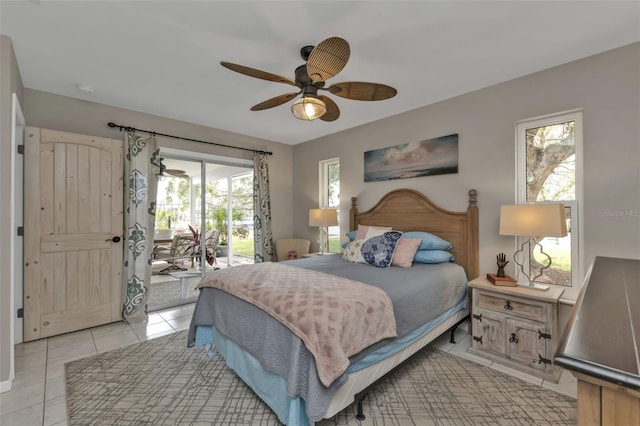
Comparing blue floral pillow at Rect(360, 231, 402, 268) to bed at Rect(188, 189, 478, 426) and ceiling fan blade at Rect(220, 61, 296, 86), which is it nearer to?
bed at Rect(188, 189, 478, 426)

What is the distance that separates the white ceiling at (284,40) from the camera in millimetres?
1867

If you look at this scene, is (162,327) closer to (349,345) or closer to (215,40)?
(349,345)

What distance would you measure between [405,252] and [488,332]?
985 millimetres

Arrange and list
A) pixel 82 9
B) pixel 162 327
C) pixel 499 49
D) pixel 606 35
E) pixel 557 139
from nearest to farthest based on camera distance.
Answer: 1. pixel 82 9
2. pixel 606 35
3. pixel 499 49
4. pixel 557 139
5. pixel 162 327

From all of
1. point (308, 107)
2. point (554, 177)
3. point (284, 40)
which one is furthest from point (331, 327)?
point (554, 177)

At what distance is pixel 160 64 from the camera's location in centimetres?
255

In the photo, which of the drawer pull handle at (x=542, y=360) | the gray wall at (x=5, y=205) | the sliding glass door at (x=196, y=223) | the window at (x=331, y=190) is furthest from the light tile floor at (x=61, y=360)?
the window at (x=331, y=190)

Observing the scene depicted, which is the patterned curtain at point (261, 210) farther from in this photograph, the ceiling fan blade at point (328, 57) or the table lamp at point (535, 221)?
the table lamp at point (535, 221)

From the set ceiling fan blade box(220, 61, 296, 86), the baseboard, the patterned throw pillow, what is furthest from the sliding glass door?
the patterned throw pillow

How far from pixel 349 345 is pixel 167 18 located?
8.06 feet

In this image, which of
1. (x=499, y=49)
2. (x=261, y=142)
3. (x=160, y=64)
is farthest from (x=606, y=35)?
(x=261, y=142)

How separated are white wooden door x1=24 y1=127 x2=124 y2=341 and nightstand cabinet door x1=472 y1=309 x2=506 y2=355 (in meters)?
3.91

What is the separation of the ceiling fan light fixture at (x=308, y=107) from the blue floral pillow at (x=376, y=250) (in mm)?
1509

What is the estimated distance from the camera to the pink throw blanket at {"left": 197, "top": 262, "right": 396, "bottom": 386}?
1.49 m
